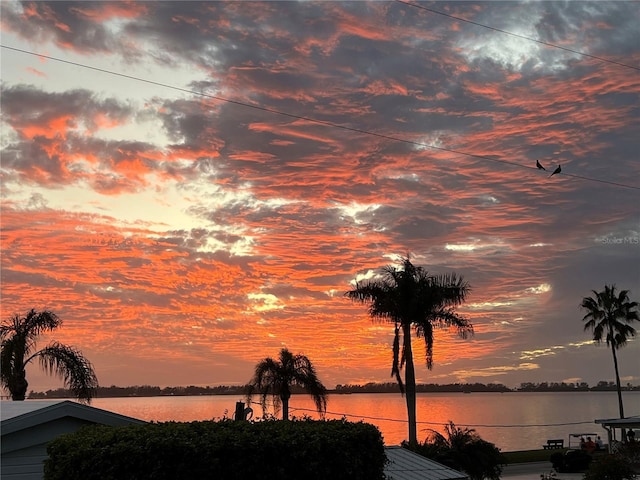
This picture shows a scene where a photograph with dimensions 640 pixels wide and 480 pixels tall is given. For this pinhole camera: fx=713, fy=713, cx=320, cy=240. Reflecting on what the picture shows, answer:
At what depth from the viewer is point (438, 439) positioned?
35375 millimetres

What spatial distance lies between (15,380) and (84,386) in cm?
345

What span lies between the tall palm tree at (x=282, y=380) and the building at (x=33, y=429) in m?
30.2

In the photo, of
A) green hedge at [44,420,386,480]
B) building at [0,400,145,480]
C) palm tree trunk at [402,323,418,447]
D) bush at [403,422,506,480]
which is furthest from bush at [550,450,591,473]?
building at [0,400,145,480]

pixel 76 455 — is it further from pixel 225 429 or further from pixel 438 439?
pixel 438 439

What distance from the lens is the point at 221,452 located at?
16375 millimetres

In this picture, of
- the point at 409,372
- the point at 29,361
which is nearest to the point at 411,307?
the point at 409,372

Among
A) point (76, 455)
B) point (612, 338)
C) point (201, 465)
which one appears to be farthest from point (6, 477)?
point (612, 338)

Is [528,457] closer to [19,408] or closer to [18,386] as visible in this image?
[18,386]

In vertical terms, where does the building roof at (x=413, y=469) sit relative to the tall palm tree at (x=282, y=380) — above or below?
below

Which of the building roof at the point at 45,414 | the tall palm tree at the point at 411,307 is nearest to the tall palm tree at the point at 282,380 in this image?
the tall palm tree at the point at 411,307

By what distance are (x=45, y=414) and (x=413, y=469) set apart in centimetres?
1086

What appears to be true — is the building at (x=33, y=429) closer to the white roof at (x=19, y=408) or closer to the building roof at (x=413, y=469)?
the white roof at (x=19, y=408)

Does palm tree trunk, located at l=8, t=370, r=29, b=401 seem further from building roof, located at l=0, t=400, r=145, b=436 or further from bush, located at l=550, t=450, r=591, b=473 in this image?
bush, located at l=550, t=450, r=591, b=473

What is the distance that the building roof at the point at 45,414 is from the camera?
16.0 m
